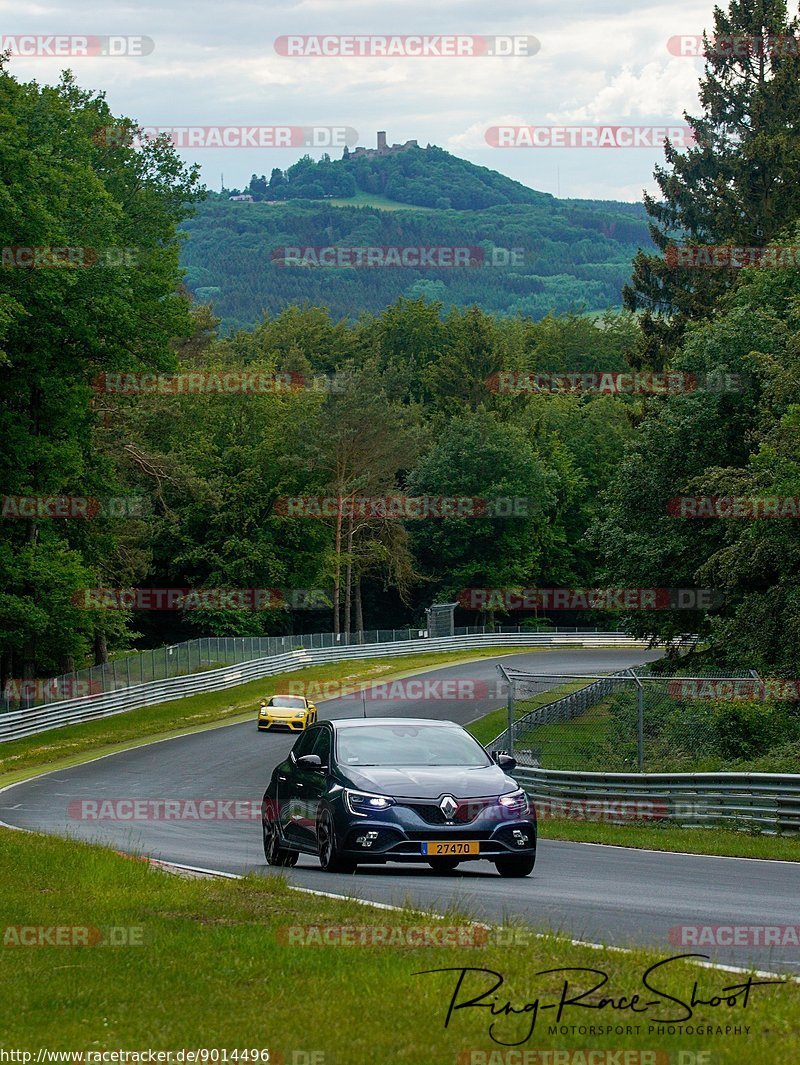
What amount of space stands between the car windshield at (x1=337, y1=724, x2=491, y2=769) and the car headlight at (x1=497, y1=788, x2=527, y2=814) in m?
0.64

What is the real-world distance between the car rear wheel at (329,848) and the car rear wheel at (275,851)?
40.7 inches

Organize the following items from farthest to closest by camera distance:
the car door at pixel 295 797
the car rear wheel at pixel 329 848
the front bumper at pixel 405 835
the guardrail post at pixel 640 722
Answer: the guardrail post at pixel 640 722 < the car door at pixel 295 797 < the car rear wheel at pixel 329 848 < the front bumper at pixel 405 835

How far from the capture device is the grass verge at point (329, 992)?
6.34m

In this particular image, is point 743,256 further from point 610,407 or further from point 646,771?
point 610,407

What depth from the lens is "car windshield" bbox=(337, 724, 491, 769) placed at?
1509 cm

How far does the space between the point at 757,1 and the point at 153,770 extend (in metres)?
44.1

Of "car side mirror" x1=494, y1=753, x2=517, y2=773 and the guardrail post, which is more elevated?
"car side mirror" x1=494, y1=753, x2=517, y2=773

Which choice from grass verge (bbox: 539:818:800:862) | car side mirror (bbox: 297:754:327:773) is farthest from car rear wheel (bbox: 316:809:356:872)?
grass verge (bbox: 539:818:800:862)

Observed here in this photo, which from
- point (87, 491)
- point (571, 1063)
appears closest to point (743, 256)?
point (87, 491)

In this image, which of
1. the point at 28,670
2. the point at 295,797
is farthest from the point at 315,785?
the point at 28,670

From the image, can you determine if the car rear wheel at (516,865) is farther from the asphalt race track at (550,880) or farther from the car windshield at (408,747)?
the car windshield at (408,747)

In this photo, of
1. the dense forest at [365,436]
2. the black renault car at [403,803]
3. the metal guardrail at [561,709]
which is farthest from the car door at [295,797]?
the dense forest at [365,436]

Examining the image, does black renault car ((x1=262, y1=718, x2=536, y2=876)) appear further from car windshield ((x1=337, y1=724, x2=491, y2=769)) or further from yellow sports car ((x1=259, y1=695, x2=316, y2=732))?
yellow sports car ((x1=259, y1=695, x2=316, y2=732))

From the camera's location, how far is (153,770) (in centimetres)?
3872
